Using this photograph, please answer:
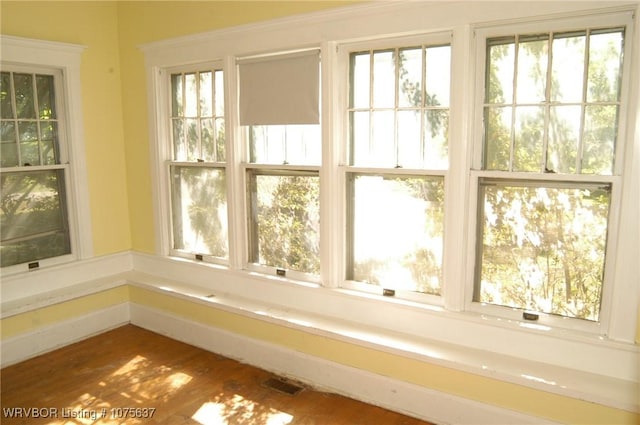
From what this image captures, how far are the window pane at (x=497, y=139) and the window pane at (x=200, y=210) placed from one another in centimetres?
210

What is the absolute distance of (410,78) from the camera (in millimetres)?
2842

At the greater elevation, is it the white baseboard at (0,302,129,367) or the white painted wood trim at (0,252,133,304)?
the white painted wood trim at (0,252,133,304)

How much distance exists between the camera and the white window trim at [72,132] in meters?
3.61

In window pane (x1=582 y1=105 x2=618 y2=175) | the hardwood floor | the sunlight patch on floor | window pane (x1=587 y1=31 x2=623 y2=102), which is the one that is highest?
window pane (x1=587 y1=31 x2=623 y2=102)

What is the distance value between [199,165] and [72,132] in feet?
3.67

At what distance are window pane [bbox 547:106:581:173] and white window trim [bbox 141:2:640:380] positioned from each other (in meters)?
0.25

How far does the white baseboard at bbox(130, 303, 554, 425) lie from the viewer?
8.69 feet

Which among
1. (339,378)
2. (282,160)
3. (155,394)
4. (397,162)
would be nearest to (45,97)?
(282,160)

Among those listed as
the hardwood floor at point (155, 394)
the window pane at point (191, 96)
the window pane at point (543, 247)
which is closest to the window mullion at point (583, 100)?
the window pane at point (543, 247)

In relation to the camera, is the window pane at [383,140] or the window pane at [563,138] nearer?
the window pane at [563,138]

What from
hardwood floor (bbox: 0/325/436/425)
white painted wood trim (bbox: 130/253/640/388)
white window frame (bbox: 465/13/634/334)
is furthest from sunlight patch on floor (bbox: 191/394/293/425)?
white window frame (bbox: 465/13/634/334)

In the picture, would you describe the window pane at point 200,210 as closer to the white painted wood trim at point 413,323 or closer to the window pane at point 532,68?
the white painted wood trim at point 413,323

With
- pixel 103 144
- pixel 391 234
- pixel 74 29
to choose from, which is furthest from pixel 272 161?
pixel 74 29

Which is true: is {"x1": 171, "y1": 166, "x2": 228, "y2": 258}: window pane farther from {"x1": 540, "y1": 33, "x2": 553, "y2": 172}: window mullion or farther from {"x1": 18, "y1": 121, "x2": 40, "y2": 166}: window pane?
{"x1": 540, "y1": 33, "x2": 553, "y2": 172}: window mullion
